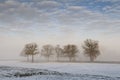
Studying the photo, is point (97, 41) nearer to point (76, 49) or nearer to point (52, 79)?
point (76, 49)

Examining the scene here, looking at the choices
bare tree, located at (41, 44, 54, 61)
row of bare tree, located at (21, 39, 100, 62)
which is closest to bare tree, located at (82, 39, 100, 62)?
row of bare tree, located at (21, 39, 100, 62)

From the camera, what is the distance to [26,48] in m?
121

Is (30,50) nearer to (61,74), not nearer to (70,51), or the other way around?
(70,51)

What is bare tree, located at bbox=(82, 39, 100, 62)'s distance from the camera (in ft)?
307

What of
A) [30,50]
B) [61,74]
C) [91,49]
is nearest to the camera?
[61,74]

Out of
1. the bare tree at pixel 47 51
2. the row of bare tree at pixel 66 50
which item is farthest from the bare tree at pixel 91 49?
the bare tree at pixel 47 51

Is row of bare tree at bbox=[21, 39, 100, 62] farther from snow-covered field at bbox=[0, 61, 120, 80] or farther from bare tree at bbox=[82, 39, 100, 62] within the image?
snow-covered field at bbox=[0, 61, 120, 80]

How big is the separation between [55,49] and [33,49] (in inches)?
756

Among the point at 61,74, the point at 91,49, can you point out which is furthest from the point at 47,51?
the point at 61,74

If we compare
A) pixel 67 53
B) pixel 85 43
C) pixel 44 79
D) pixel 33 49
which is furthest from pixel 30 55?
pixel 44 79

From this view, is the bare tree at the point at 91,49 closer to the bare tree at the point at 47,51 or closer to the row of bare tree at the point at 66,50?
the row of bare tree at the point at 66,50

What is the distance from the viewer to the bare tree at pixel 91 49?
307ft

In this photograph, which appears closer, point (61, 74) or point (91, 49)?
point (61, 74)

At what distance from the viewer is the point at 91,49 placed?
307ft
